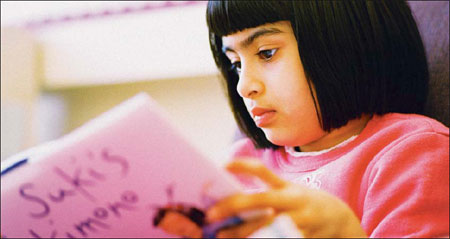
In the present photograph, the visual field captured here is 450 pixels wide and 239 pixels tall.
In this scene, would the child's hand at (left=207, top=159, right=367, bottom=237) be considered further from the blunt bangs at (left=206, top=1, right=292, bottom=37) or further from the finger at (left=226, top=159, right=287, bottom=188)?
the blunt bangs at (left=206, top=1, right=292, bottom=37)

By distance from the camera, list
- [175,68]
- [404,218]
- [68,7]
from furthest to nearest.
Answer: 1. [68,7]
2. [175,68]
3. [404,218]

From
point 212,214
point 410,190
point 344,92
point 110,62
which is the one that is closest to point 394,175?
point 410,190

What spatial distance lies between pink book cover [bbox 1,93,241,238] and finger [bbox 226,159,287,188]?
2 cm

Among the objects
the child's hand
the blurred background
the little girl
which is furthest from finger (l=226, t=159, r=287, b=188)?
the blurred background

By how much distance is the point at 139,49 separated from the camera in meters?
1.31

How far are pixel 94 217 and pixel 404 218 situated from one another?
31cm

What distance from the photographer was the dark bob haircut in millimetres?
631

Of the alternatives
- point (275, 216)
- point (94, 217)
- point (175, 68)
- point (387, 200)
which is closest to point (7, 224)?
point (94, 217)

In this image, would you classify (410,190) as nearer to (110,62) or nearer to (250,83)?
(250,83)

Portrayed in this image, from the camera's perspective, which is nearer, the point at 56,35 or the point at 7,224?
the point at 7,224

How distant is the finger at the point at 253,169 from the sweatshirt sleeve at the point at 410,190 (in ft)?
0.59

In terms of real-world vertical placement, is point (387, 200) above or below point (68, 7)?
below

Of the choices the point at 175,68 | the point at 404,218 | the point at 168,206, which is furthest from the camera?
the point at 175,68

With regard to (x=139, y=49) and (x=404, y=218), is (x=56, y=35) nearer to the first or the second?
(x=139, y=49)
